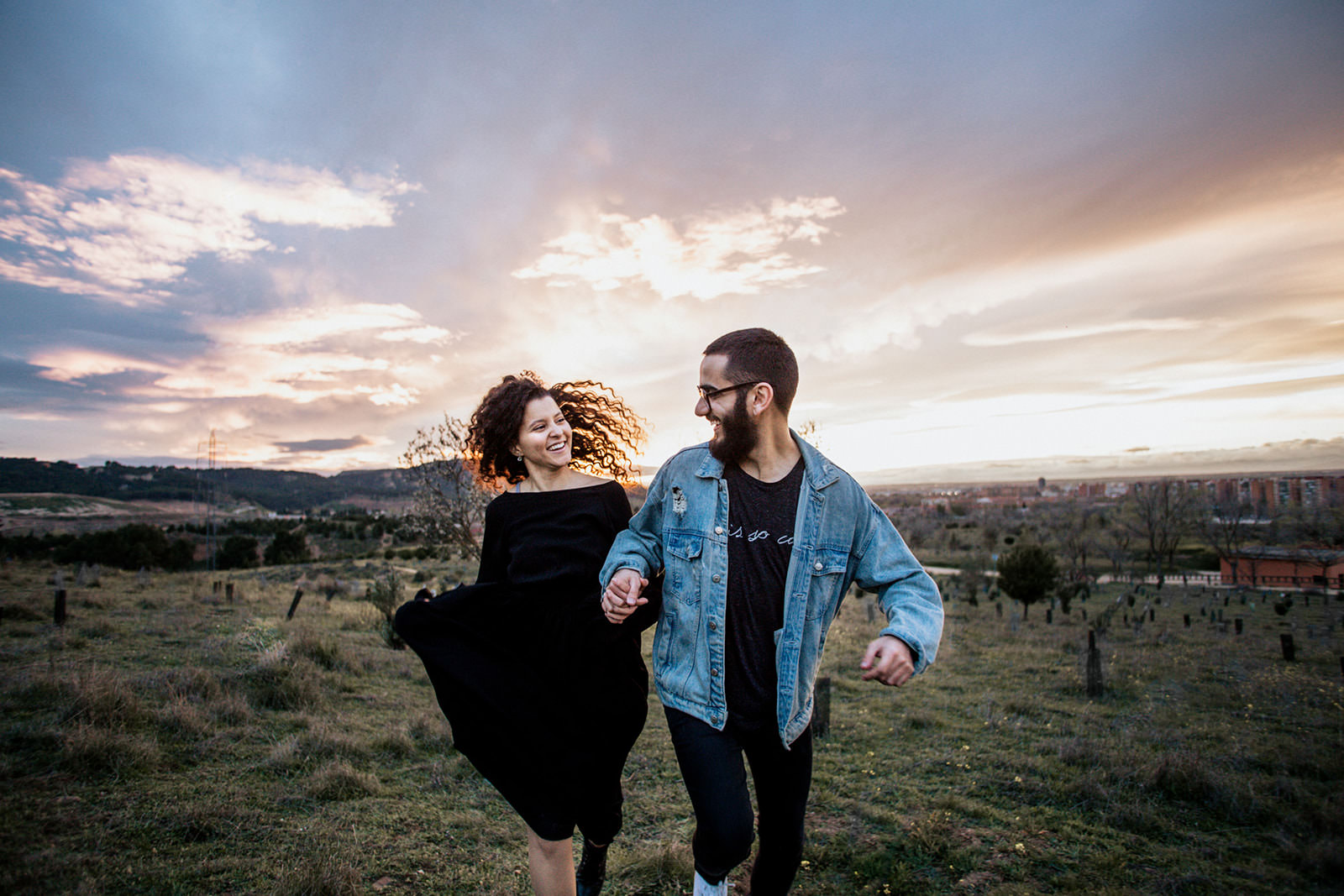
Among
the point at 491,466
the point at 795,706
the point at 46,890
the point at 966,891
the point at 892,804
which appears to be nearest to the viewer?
the point at 795,706

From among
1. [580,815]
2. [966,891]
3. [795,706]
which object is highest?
[795,706]

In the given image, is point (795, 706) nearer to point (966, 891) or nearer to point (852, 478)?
point (852, 478)

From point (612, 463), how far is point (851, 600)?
86.1 feet

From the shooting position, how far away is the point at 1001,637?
56.1 feet

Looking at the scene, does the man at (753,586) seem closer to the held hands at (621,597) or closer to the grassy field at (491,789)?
the held hands at (621,597)

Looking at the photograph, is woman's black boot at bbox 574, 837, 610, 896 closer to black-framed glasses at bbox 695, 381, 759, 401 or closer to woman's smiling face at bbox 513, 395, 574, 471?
woman's smiling face at bbox 513, 395, 574, 471

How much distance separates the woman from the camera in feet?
9.05

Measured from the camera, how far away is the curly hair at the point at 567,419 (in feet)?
10.5

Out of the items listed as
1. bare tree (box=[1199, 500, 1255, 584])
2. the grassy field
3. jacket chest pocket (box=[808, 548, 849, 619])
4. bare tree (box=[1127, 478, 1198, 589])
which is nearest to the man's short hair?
jacket chest pocket (box=[808, 548, 849, 619])

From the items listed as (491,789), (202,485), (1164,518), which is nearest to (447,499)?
(491,789)

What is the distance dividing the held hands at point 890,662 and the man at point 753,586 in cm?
20

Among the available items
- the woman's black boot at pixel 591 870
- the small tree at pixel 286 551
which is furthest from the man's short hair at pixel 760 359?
the small tree at pixel 286 551

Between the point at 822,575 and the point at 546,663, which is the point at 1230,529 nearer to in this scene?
the point at 822,575

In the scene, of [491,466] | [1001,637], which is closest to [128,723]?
[491,466]
